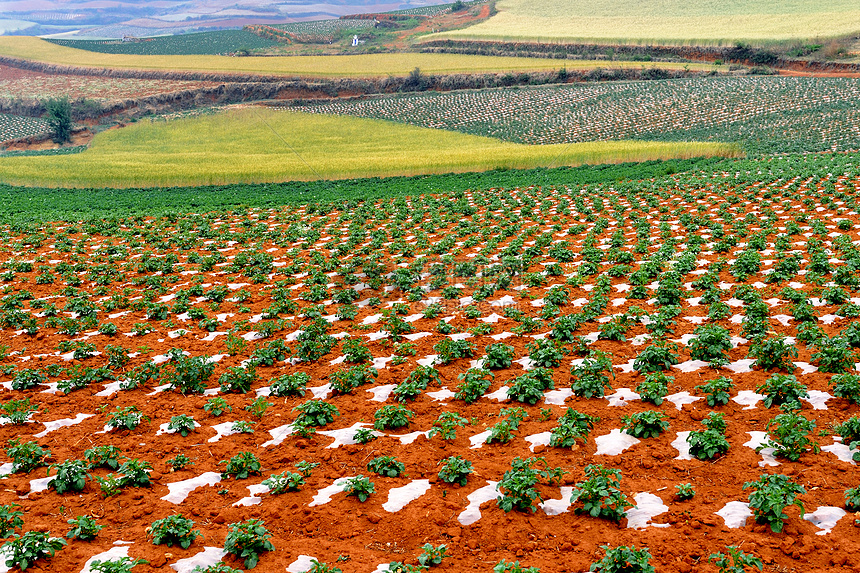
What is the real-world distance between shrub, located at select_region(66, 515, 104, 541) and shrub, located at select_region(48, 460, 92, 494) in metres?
0.87

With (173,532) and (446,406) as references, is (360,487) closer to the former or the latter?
(173,532)

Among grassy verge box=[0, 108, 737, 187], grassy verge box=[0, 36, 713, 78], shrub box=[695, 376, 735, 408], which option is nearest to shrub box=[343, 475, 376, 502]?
shrub box=[695, 376, 735, 408]

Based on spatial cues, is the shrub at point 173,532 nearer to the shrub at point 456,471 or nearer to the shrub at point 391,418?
the shrub at point 456,471

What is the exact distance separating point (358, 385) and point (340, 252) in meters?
8.16

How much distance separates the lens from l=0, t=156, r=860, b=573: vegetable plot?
18.5ft

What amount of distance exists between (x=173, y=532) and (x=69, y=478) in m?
1.77

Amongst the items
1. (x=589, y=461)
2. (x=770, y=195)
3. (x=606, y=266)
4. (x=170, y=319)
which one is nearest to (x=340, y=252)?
(x=170, y=319)

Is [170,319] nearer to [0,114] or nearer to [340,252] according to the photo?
[340,252]

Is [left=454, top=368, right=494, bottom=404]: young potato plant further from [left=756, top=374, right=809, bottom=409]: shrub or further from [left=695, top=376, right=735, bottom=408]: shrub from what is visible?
[left=756, top=374, right=809, bottom=409]: shrub

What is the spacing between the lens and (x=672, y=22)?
81.6 m

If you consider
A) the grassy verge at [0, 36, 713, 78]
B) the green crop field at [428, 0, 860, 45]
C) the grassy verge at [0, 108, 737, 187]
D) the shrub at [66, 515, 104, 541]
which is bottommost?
the shrub at [66, 515, 104, 541]

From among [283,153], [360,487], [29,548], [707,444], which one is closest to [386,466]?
[360,487]

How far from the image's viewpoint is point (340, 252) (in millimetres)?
16656

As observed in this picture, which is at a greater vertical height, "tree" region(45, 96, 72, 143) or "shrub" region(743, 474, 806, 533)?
"tree" region(45, 96, 72, 143)
